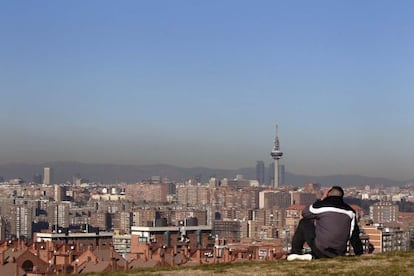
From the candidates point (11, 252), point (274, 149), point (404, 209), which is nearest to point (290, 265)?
point (11, 252)

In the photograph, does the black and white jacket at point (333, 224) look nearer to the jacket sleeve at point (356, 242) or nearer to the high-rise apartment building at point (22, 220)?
the jacket sleeve at point (356, 242)

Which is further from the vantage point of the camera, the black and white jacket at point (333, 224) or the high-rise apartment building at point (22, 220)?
the high-rise apartment building at point (22, 220)

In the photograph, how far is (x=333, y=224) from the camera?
22.6 feet

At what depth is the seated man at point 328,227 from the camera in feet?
22.6

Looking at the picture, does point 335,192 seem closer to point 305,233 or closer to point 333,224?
point 333,224

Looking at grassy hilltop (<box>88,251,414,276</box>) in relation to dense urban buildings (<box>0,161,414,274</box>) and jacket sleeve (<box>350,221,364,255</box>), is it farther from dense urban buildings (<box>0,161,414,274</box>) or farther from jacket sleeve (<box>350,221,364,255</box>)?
dense urban buildings (<box>0,161,414,274</box>)

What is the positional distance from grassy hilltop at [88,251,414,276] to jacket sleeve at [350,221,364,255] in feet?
0.20

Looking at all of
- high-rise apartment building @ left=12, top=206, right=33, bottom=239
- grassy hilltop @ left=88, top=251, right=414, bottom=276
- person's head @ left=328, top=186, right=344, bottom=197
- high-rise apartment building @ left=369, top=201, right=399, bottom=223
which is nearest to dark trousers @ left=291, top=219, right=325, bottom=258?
grassy hilltop @ left=88, top=251, right=414, bottom=276

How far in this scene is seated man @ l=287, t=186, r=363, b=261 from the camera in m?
6.89

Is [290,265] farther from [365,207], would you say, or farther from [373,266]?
[365,207]

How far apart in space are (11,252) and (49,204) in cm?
9307

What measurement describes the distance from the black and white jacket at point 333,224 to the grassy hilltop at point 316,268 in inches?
4.3

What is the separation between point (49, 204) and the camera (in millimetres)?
127375

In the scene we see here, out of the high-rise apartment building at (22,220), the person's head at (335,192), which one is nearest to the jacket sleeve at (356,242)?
the person's head at (335,192)
